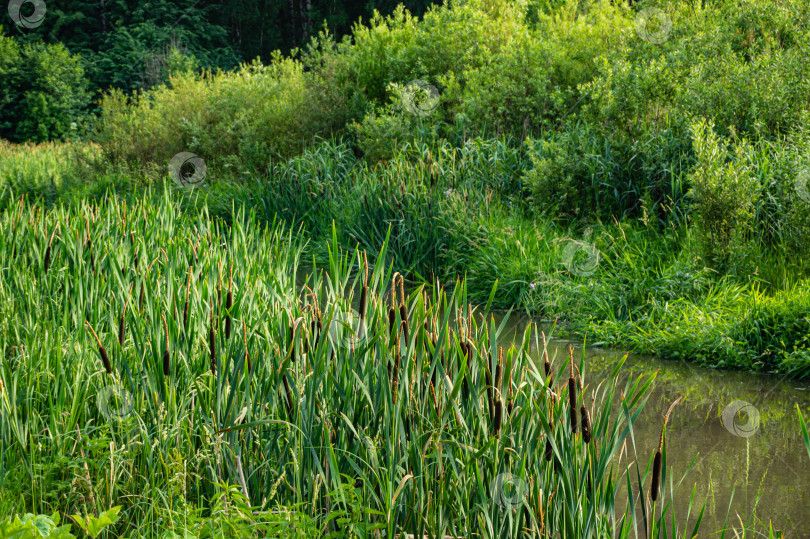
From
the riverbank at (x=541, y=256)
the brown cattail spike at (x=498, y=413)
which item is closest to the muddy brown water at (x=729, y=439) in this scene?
the riverbank at (x=541, y=256)

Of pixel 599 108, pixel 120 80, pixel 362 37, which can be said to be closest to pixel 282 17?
pixel 120 80

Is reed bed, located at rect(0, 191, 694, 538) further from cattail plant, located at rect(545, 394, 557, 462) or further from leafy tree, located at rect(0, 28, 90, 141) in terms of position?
leafy tree, located at rect(0, 28, 90, 141)

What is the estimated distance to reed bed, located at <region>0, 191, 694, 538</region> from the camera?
2.21m

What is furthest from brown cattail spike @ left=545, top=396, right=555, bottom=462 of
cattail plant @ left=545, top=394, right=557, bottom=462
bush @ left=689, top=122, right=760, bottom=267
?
bush @ left=689, top=122, right=760, bottom=267

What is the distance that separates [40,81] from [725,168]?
2366cm

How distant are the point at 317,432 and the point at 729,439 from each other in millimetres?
2456

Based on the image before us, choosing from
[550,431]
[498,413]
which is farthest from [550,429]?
[498,413]

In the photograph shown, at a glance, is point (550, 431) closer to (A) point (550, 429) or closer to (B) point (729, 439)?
(A) point (550, 429)

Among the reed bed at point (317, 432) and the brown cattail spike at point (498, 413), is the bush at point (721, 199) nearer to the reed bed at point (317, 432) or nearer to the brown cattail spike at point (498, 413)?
the reed bed at point (317, 432)

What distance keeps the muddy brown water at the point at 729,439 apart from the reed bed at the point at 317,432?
0.36 m

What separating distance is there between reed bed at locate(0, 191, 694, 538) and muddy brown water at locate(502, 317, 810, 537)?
0.36 metres

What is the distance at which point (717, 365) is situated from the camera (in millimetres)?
4941

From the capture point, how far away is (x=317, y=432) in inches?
98.3

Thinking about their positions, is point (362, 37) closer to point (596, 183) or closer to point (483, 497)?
point (596, 183)
